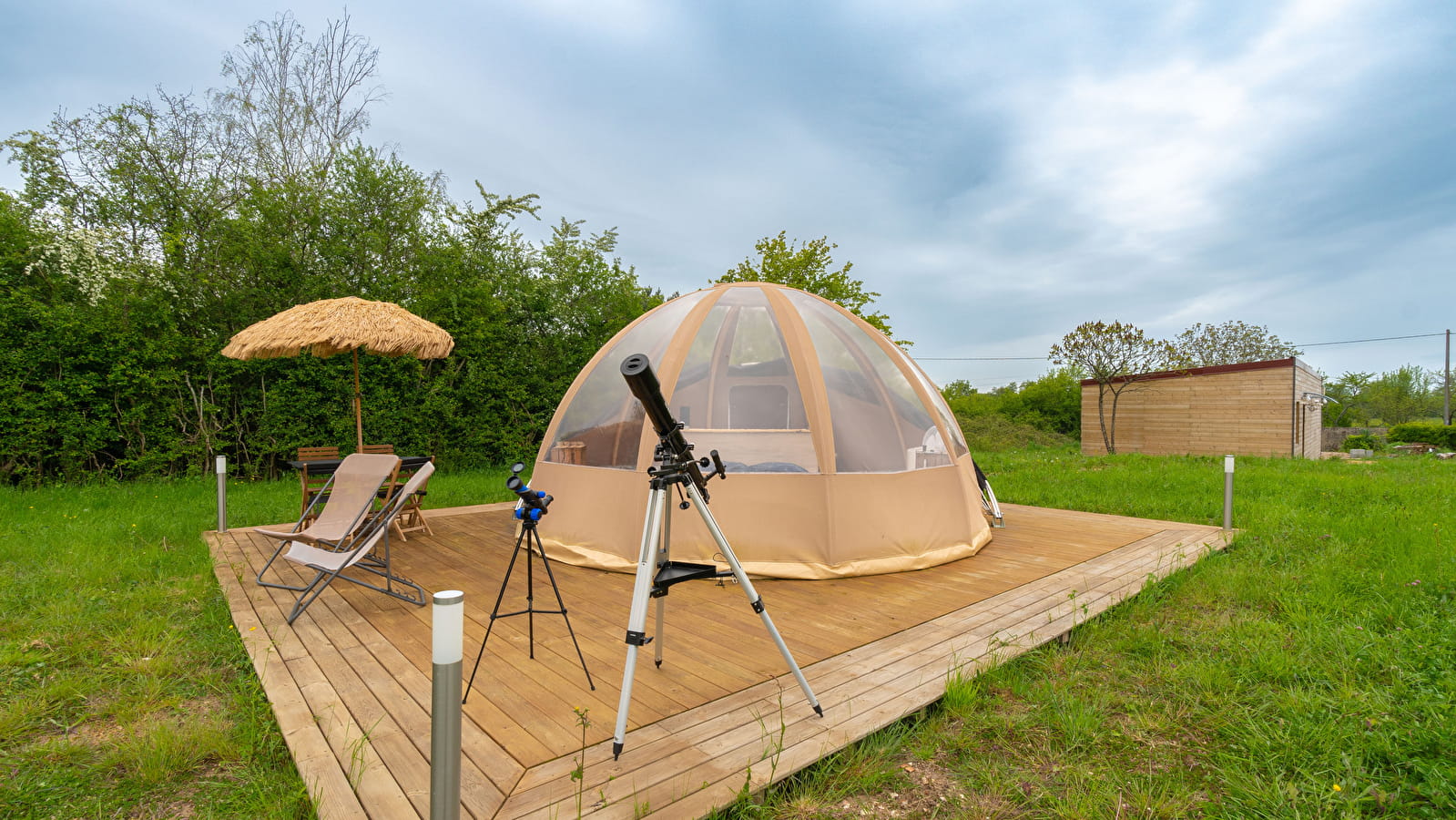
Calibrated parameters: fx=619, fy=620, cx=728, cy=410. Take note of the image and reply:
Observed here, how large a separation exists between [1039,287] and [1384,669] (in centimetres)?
2685

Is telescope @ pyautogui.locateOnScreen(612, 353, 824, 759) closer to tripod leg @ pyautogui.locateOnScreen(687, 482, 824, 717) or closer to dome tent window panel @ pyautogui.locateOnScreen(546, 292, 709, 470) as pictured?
tripod leg @ pyautogui.locateOnScreen(687, 482, 824, 717)

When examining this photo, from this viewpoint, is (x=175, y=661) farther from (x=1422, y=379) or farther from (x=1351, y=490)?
(x=1422, y=379)

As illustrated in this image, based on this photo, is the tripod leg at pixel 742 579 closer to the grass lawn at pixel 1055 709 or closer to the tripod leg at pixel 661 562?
the tripod leg at pixel 661 562

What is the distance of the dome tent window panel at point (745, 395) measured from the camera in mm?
4512

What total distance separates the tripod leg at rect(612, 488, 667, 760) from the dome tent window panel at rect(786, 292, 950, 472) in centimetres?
252

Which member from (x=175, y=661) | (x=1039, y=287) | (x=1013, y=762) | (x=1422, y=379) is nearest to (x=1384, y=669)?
(x=1013, y=762)

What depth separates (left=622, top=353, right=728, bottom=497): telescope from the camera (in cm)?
206

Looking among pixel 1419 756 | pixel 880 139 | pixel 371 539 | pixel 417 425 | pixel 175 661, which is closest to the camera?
pixel 1419 756

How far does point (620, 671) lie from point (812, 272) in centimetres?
1828

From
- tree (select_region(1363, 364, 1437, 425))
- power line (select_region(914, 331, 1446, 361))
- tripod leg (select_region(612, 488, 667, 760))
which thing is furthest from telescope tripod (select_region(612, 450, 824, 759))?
tree (select_region(1363, 364, 1437, 425))

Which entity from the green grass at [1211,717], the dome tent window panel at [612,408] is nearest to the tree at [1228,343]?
the green grass at [1211,717]

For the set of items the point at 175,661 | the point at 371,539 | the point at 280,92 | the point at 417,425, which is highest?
the point at 280,92

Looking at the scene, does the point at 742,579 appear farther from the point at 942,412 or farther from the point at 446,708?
the point at 942,412

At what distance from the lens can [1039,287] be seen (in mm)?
26688
